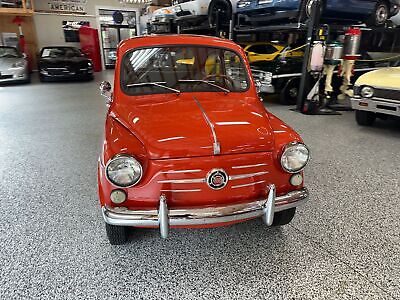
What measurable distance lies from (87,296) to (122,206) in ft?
1.70

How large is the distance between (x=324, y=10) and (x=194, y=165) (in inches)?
208

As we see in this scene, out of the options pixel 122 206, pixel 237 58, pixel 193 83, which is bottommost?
pixel 122 206

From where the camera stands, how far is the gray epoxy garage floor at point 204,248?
1.68 meters

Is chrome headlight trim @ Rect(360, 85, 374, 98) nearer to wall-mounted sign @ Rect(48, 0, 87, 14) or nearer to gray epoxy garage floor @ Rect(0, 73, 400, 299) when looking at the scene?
gray epoxy garage floor @ Rect(0, 73, 400, 299)

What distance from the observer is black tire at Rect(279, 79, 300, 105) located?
21.6 ft

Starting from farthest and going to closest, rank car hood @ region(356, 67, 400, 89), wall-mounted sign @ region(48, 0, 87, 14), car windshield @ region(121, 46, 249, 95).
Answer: wall-mounted sign @ region(48, 0, 87, 14), car hood @ region(356, 67, 400, 89), car windshield @ region(121, 46, 249, 95)

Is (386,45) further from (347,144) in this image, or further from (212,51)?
(212,51)

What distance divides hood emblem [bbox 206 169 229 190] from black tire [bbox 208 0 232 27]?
20.9 feet

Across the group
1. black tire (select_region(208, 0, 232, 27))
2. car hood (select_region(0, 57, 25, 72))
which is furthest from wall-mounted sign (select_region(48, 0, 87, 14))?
black tire (select_region(208, 0, 232, 27))

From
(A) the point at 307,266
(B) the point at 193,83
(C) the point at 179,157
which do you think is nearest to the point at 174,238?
Result: (C) the point at 179,157

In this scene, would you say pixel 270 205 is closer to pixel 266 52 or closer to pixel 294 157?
pixel 294 157

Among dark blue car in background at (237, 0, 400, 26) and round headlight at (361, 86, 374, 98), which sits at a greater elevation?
dark blue car in background at (237, 0, 400, 26)

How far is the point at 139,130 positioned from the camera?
1832 mm

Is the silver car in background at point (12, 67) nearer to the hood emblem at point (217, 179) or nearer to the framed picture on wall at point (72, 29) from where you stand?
the framed picture on wall at point (72, 29)
